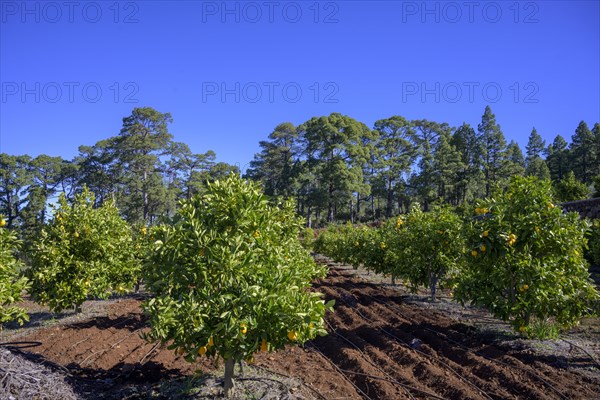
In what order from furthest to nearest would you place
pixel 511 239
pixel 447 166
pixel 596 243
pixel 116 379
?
pixel 447 166
pixel 596 243
pixel 511 239
pixel 116 379

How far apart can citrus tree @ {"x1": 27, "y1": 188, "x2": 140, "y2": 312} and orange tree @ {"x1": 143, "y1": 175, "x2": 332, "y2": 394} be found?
603 centimetres

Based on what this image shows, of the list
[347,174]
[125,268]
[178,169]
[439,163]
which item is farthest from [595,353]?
[178,169]

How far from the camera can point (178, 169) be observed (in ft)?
140

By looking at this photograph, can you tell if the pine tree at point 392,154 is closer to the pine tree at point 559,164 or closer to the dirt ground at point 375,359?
the pine tree at point 559,164

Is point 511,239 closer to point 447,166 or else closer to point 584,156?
point 447,166

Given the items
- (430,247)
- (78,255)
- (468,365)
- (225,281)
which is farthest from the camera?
(430,247)

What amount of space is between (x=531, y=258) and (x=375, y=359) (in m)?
3.63

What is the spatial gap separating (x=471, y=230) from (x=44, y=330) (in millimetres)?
10338

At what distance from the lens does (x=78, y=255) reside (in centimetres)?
1038

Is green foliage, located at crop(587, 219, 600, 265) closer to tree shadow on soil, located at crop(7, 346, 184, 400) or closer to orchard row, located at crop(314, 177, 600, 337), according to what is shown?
orchard row, located at crop(314, 177, 600, 337)

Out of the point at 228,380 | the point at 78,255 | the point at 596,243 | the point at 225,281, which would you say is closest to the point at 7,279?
the point at 228,380

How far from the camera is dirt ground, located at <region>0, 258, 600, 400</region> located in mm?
6168

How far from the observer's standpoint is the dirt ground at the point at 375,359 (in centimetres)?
617

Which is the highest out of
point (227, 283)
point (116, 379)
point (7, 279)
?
point (227, 283)
